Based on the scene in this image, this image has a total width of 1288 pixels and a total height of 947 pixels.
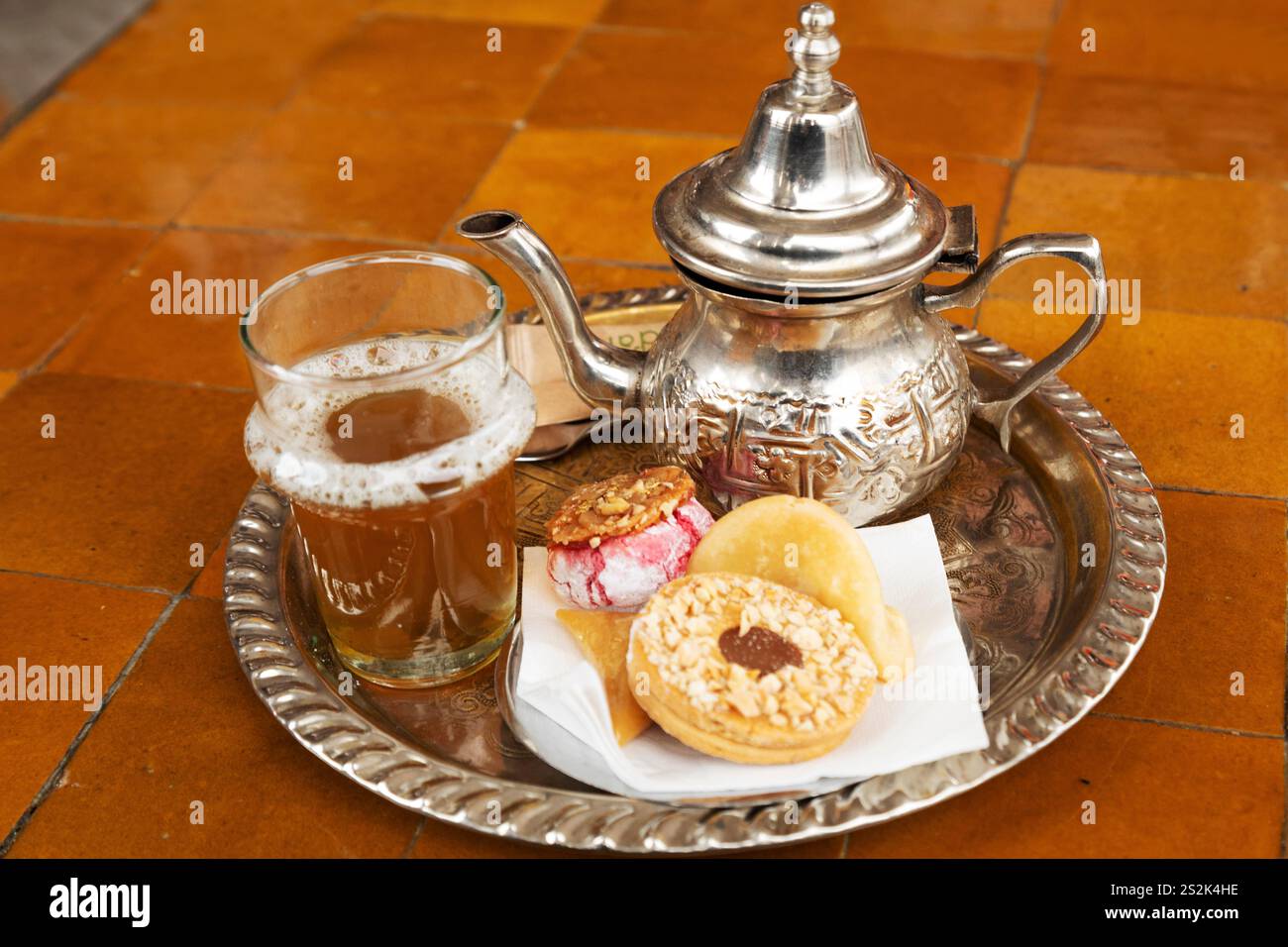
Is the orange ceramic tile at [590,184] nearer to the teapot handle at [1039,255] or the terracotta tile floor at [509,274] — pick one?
the terracotta tile floor at [509,274]

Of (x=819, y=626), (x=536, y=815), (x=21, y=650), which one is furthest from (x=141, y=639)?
(x=819, y=626)

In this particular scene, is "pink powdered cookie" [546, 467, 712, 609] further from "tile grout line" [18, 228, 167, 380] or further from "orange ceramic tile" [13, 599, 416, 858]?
"tile grout line" [18, 228, 167, 380]

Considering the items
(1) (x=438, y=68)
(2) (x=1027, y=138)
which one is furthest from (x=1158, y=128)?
(1) (x=438, y=68)

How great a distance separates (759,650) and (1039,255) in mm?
307

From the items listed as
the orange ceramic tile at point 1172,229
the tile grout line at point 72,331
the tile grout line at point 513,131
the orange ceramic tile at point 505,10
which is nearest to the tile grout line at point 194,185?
the tile grout line at point 72,331

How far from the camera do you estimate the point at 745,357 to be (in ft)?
2.58

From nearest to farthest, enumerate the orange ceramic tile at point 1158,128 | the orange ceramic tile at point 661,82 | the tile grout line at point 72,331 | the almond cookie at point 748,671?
the almond cookie at point 748,671
the tile grout line at point 72,331
the orange ceramic tile at point 1158,128
the orange ceramic tile at point 661,82

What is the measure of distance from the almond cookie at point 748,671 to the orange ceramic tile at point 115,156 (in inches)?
36.6

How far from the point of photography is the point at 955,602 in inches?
31.5

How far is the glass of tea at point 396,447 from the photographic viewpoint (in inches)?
27.0

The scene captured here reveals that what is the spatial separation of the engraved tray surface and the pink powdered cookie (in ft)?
0.26

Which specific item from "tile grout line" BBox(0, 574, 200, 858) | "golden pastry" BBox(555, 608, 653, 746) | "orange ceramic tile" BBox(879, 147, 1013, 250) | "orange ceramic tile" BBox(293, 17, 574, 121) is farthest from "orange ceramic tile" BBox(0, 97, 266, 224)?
"golden pastry" BBox(555, 608, 653, 746)

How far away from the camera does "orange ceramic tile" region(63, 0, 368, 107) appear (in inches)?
64.1

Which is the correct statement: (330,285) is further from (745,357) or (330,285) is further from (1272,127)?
(1272,127)
